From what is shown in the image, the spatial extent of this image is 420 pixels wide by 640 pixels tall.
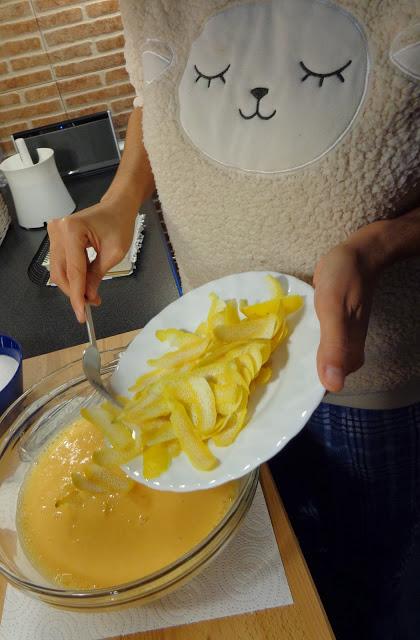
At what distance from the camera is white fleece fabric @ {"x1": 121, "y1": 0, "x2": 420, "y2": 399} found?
565 mm

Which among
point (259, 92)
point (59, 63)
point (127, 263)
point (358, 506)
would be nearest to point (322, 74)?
point (259, 92)

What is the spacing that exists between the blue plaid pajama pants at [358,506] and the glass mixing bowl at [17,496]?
0.27 metres

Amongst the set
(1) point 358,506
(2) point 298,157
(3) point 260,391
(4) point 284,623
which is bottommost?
(1) point 358,506

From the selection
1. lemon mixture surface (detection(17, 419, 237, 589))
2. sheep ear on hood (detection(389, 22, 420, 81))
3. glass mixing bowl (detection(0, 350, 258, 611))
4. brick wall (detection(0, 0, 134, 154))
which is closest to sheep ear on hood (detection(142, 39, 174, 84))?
sheep ear on hood (detection(389, 22, 420, 81))

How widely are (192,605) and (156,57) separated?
62 cm

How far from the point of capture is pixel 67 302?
1247 millimetres

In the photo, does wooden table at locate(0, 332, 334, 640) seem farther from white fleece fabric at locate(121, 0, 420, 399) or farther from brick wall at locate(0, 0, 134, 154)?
brick wall at locate(0, 0, 134, 154)

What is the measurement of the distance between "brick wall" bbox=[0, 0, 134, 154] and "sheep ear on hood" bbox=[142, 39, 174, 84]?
79.4 inches

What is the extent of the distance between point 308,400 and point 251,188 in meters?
0.26

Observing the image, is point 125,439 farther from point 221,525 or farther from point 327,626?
point 327,626

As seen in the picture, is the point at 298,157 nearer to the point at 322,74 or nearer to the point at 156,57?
the point at 322,74

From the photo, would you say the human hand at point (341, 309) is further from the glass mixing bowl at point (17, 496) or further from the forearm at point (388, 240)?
the glass mixing bowl at point (17, 496)

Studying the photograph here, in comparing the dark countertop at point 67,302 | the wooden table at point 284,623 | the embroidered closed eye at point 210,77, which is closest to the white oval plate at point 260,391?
the wooden table at point 284,623

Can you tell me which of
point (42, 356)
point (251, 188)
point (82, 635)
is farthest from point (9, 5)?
point (82, 635)
